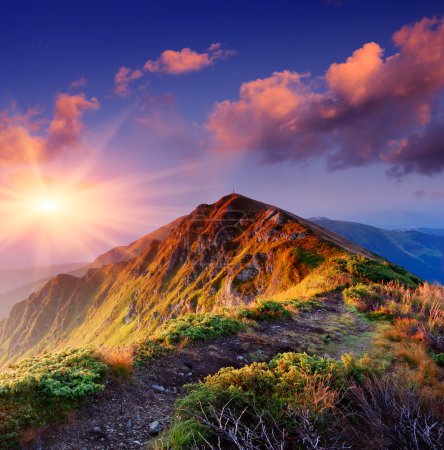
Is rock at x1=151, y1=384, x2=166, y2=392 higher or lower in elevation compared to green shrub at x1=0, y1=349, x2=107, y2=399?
lower

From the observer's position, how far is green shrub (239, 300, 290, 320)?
1331 centimetres

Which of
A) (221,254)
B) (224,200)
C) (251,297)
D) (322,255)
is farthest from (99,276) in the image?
(322,255)

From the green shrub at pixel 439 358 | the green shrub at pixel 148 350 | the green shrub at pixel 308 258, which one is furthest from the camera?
the green shrub at pixel 308 258

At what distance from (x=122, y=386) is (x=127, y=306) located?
5625 inches

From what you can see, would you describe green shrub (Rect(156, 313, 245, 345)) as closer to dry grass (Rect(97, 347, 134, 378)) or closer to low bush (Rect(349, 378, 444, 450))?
dry grass (Rect(97, 347, 134, 378))

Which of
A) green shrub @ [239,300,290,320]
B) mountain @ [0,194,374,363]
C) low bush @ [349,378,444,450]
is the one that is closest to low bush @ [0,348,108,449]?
low bush @ [349,378,444,450]

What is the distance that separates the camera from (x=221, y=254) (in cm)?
9769

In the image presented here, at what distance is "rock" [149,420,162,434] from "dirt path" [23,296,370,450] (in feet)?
0.22

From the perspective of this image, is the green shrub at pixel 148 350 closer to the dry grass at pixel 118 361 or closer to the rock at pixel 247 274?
the dry grass at pixel 118 361

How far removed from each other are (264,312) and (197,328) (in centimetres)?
416

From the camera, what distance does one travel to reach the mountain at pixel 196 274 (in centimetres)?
5388

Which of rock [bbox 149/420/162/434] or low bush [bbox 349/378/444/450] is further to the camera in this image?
rock [bbox 149/420/162/434]

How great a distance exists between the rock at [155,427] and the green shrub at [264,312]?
7.52m

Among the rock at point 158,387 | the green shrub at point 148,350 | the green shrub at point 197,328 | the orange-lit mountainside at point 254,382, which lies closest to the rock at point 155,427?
the orange-lit mountainside at point 254,382
